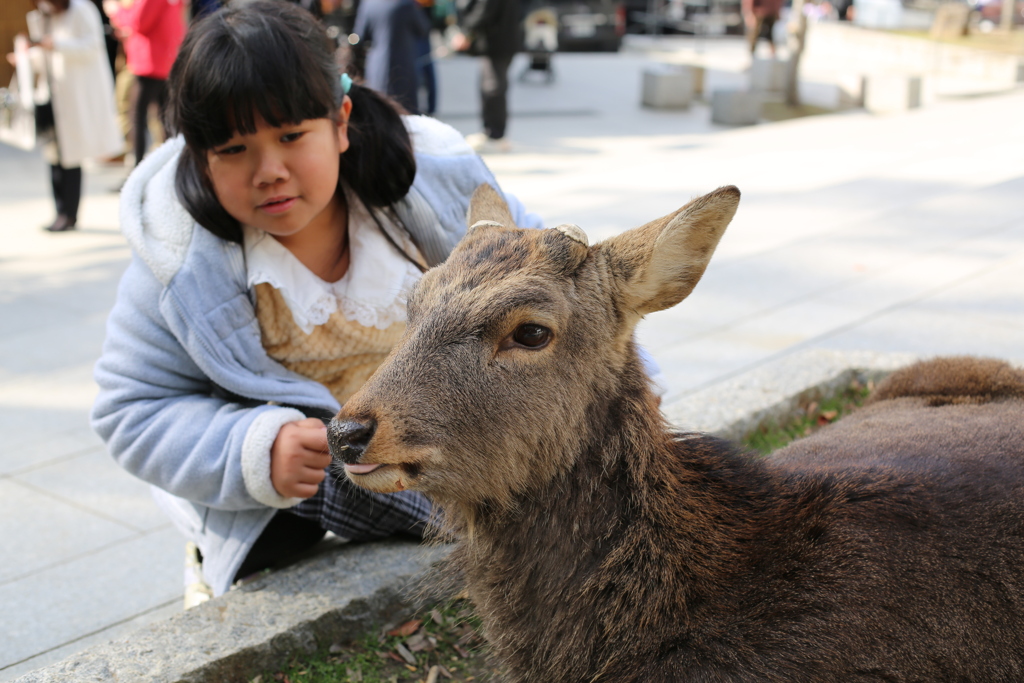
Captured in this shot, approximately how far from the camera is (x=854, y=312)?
6.58 m

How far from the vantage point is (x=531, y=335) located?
229 centimetres

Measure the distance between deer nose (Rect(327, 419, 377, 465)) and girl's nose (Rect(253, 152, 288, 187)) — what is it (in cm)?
120

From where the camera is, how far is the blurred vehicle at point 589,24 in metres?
25.6

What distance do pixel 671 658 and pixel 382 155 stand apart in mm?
1992

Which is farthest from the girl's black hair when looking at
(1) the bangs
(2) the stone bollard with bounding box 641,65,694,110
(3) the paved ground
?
(2) the stone bollard with bounding box 641,65,694,110

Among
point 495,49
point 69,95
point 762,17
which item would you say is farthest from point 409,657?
point 762,17

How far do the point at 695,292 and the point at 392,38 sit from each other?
564 centimetres

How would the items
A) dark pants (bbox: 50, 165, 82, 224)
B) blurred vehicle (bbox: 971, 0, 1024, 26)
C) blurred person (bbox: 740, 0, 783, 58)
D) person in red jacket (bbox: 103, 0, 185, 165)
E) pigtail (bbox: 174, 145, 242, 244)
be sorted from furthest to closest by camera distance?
1. blurred vehicle (bbox: 971, 0, 1024, 26)
2. blurred person (bbox: 740, 0, 783, 58)
3. person in red jacket (bbox: 103, 0, 185, 165)
4. dark pants (bbox: 50, 165, 82, 224)
5. pigtail (bbox: 174, 145, 242, 244)

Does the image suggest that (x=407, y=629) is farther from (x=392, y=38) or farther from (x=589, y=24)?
(x=589, y=24)

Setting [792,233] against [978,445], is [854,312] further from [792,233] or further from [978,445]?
[978,445]

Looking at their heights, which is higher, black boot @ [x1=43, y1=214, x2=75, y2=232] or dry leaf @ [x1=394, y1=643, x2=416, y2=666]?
black boot @ [x1=43, y1=214, x2=75, y2=232]

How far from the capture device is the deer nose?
208cm

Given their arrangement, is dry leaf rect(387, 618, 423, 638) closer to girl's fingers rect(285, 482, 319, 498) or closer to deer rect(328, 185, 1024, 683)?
girl's fingers rect(285, 482, 319, 498)

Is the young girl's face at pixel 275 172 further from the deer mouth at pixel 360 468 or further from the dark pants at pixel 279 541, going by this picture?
the deer mouth at pixel 360 468
